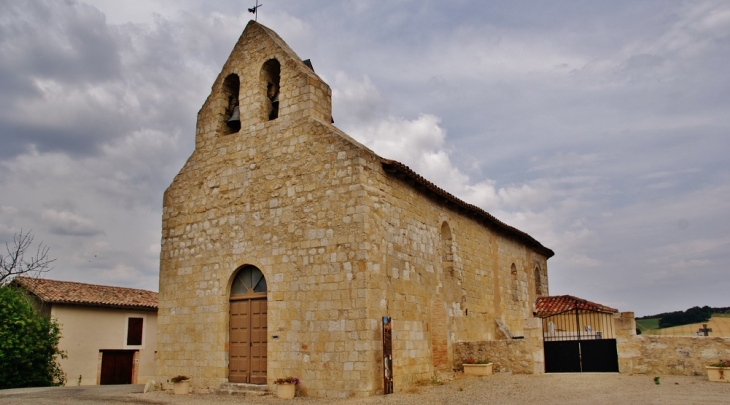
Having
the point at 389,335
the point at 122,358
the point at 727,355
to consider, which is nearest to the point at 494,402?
the point at 389,335

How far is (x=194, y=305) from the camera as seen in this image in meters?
15.0

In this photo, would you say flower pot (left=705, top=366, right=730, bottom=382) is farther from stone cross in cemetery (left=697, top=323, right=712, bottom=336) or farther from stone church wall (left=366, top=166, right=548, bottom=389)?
stone church wall (left=366, top=166, right=548, bottom=389)

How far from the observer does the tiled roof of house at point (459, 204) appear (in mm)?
13953

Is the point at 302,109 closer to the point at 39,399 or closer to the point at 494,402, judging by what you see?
the point at 494,402

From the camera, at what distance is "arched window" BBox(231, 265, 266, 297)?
14.2 metres

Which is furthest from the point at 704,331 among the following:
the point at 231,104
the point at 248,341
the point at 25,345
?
the point at 25,345

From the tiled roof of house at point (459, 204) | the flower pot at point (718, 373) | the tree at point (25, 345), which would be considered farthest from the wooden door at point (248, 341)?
the flower pot at point (718, 373)

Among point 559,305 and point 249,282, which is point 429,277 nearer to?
point 249,282

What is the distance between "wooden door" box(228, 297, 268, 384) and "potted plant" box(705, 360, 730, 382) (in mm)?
10280

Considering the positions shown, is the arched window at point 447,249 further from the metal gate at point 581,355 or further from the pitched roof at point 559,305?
the pitched roof at point 559,305

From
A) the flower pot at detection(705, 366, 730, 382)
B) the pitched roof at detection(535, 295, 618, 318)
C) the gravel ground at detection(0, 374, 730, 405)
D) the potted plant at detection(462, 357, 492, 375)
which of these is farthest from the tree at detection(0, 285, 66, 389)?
the flower pot at detection(705, 366, 730, 382)

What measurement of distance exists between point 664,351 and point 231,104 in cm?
1304

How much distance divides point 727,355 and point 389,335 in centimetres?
811

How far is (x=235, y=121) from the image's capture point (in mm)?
15852
